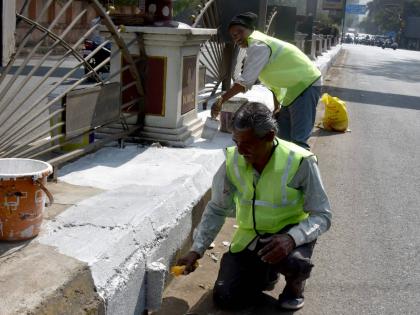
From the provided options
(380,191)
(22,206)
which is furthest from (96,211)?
(380,191)

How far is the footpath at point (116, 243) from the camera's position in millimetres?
2605

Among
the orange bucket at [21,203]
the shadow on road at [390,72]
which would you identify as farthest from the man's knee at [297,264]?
the shadow on road at [390,72]

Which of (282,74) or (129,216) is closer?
(129,216)

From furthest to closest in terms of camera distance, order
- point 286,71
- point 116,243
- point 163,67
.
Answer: point 163,67, point 286,71, point 116,243

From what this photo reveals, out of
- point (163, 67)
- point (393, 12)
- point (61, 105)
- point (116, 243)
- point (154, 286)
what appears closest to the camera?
point (116, 243)

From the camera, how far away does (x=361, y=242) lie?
4.70 metres

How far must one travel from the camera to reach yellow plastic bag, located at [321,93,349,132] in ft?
30.7

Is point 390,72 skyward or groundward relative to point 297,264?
groundward

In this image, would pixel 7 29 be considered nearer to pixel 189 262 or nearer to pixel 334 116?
pixel 189 262

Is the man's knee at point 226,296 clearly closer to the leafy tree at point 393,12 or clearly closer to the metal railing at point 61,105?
the metal railing at point 61,105

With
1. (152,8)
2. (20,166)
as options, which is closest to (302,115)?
(152,8)

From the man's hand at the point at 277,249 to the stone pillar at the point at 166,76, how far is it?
2507 mm

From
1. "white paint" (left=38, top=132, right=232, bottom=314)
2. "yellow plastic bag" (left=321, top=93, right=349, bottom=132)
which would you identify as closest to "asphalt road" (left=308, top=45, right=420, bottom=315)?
"yellow plastic bag" (left=321, top=93, right=349, bottom=132)

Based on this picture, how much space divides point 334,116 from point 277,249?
658 centimetres
